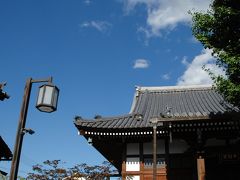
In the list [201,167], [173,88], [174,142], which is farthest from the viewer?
[173,88]

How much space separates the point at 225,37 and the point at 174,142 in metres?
6.59

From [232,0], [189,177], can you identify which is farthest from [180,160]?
[232,0]

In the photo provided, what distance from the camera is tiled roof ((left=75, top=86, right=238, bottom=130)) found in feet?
47.9

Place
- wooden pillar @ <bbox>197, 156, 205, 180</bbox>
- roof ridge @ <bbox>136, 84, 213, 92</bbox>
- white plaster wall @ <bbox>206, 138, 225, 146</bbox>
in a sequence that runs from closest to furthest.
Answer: wooden pillar @ <bbox>197, 156, 205, 180</bbox> → white plaster wall @ <bbox>206, 138, 225, 146</bbox> → roof ridge @ <bbox>136, 84, 213, 92</bbox>

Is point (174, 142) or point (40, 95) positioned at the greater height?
point (174, 142)

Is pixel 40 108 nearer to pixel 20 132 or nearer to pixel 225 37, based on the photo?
pixel 20 132

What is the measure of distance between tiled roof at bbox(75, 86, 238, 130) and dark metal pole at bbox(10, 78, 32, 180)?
648 centimetres

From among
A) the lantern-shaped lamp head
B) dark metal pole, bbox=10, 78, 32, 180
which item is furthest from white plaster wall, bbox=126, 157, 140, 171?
the lantern-shaped lamp head

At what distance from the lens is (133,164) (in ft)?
50.2

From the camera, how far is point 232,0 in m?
10.1

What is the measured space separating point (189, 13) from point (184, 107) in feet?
29.0

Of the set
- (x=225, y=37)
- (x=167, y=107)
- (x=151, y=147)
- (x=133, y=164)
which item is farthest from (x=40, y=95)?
(x=167, y=107)

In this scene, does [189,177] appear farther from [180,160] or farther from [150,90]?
[150,90]

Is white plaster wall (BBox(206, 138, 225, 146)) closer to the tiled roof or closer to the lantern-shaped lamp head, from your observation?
the tiled roof
